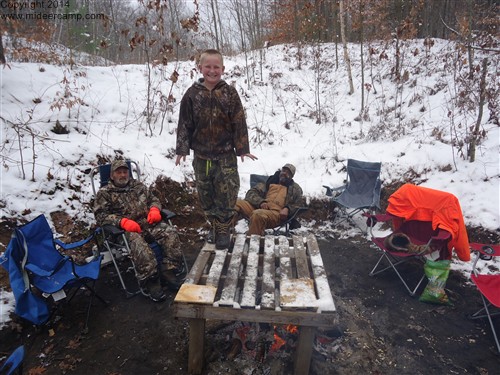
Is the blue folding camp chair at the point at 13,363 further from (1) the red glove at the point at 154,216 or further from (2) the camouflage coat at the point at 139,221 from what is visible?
(1) the red glove at the point at 154,216

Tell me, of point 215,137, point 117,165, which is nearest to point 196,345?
point 215,137

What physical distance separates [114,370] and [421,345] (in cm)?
262

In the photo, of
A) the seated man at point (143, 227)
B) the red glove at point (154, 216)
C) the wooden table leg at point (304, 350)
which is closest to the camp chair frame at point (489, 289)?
the wooden table leg at point (304, 350)

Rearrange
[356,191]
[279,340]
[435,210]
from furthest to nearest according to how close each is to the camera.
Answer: [356,191]
[435,210]
[279,340]

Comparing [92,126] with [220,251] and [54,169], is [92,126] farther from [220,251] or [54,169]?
[220,251]

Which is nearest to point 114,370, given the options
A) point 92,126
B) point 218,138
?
point 218,138

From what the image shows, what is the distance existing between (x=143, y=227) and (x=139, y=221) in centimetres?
10

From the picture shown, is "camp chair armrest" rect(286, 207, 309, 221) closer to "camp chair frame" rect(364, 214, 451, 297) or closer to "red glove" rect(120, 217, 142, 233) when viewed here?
"camp chair frame" rect(364, 214, 451, 297)

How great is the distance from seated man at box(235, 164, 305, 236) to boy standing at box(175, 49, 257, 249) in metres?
0.74

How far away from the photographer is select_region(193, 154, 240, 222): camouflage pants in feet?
11.3

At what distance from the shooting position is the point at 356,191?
17.4 feet

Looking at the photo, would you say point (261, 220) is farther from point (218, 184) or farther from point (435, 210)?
point (435, 210)

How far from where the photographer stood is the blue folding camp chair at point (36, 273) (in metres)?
2.70

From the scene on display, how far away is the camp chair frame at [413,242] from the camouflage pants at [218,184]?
181 centimetres
